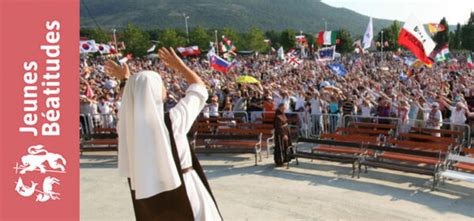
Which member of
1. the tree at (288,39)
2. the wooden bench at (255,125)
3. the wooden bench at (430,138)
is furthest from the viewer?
the tree at (288,39)

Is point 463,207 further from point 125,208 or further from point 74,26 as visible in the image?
point 74,26

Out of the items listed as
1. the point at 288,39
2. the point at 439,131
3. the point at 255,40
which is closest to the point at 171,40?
the point at 255,40

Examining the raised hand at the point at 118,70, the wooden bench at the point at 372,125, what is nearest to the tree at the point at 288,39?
the wooden bench at the point at 372,125

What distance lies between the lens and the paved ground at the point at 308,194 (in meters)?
7.46

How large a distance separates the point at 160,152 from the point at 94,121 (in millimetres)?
11446

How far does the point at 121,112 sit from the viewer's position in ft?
11.8

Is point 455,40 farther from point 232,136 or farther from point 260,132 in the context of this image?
point 232,136

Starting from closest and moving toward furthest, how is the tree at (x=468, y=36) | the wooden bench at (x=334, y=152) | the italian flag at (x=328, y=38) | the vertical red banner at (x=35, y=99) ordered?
the vertical red banner at (x=35, y=99), the wooden bench at (x=334, y=152), the italian flag at (x=328, y=38), the tree at (x=468, y=36)

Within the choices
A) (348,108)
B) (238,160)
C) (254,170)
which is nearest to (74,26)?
(254,170)

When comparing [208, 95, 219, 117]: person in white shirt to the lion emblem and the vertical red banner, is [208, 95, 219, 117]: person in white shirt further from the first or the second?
the lion emblem

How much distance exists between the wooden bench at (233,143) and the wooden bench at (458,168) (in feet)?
13.3

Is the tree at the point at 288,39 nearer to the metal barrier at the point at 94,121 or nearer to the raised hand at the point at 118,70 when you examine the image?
the metal barrier at the point at 94,121

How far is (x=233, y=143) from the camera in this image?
38.8 feet

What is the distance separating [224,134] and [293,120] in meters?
2.43
